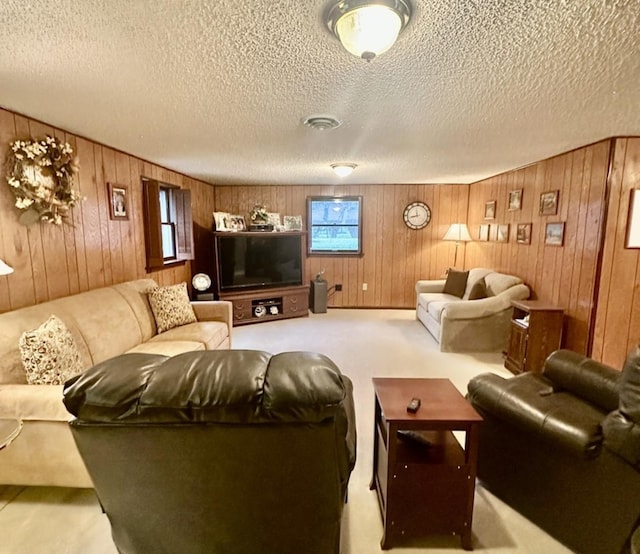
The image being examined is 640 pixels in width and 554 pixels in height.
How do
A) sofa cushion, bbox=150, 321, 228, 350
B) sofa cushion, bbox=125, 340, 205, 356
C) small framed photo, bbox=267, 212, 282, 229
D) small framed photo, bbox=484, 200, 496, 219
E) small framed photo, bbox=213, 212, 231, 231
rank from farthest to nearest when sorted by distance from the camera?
small framed photo, bbox=267, 212, 282, 229
small framed photo, bbox=213, 212, 231, 231
small framed photo, bbox=484, 200, 496, 219
sofa cushion, bbox=150, 321, 228, 350
sofa cushion, bbox=125, 340, 205, 356

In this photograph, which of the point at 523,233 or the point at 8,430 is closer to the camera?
the point at 8,430

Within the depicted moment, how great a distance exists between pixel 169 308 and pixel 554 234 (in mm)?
4049

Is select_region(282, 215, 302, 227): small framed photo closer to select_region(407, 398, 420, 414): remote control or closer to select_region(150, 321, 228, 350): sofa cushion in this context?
select_region(150, 321, 228, 350): sofa cushion

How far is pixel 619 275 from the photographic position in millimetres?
3104

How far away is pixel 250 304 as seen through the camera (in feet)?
17.6

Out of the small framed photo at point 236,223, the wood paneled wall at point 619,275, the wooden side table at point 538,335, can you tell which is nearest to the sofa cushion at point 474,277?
the wooden side table at point 538,335

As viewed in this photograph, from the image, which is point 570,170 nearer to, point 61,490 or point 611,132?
point 611,132

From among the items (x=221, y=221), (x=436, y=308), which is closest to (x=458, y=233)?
(x=436, y=308)

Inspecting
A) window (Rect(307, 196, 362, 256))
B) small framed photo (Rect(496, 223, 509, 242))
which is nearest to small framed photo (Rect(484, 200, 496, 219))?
small framed photo (Rect(496, 223, 509, 242))

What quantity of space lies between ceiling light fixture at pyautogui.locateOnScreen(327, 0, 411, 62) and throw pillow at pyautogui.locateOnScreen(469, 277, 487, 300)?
152 inches

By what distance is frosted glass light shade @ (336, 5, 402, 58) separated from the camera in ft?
4.00

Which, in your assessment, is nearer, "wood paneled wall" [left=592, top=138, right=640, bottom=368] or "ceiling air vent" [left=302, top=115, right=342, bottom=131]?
"ceiling air vent" [left=302, top=115, right=342, bottom=131]

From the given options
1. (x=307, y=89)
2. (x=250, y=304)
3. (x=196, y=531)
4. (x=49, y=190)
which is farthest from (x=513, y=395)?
(x=250, y=304)

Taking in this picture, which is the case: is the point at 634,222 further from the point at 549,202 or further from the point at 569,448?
the point at 569,448
